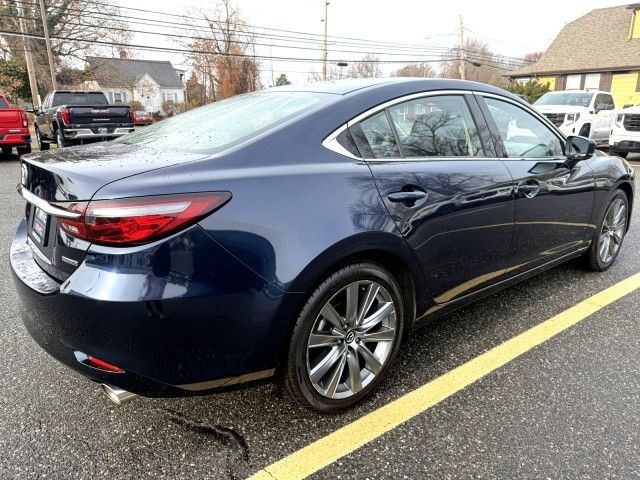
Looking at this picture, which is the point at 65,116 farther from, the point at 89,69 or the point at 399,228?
the point at 89,69

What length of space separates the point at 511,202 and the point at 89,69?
3978 cm

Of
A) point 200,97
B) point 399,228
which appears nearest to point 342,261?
point 399,228

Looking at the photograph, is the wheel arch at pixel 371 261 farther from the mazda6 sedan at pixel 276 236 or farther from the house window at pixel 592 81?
the house window at pixel 592 81

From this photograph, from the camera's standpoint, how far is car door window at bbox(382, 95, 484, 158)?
2.55 m

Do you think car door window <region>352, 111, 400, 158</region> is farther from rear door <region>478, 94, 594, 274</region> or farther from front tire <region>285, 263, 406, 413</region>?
rear door <region>478, 94, 594, 274</region>

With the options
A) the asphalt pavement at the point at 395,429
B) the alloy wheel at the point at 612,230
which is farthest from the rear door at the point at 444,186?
the alloy wheel at the point at 612,230

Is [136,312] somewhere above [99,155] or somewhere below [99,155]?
below

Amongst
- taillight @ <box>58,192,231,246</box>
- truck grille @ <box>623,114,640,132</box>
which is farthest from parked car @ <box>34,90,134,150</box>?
truck grille @ <box>623,114,640,132</box>

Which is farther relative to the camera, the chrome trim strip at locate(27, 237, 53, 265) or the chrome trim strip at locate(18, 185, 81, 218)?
the chrome trim strip at locate(27, 237, 53, 265)

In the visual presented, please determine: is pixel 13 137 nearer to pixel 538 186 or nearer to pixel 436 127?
pixel 436 127

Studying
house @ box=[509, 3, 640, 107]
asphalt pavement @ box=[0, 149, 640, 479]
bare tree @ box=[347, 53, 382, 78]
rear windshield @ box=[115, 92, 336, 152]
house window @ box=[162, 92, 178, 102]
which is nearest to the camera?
asphalt pavement @ box=[0, 149, 640, 479]

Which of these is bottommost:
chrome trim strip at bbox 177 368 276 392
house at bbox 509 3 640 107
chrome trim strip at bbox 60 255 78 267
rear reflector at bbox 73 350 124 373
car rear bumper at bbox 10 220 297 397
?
chrome trim strip at bbox 177 368 276 392

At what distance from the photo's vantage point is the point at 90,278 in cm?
177

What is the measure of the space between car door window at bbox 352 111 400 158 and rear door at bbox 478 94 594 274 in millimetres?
860
